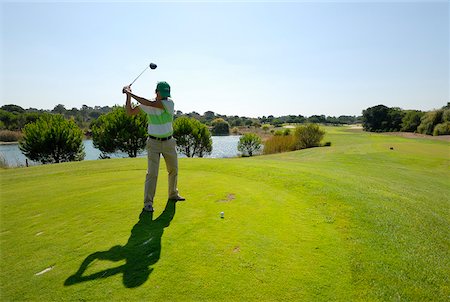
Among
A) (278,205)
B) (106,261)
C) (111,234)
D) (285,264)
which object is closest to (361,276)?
(285,264)

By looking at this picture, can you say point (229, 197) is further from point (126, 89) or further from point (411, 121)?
point (411, 121)

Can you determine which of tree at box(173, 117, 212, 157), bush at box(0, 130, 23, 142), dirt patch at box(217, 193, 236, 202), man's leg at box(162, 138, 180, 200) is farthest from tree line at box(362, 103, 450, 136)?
bush at box(0, 130, 23, 142)

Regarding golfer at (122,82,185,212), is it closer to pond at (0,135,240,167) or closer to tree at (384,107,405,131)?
pond at (0,135,240,167)

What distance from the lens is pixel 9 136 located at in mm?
82375

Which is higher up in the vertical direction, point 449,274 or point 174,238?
point 174,238

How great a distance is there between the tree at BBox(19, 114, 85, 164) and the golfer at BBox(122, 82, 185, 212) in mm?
43340

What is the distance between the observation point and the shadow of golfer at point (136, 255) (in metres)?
4.15

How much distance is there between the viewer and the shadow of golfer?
4.15 m

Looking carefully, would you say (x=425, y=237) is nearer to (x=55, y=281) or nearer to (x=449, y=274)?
(x=449, y=274)

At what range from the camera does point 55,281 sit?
413 centimetres

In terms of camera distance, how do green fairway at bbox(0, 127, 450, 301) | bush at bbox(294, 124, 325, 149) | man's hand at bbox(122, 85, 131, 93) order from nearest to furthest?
green fairway at bbox(0, 127, 450, 301), man's hand at bbox(122, 85, 131, 93), bush at bbox(294, 124, 325, 149)

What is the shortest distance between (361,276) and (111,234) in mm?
4789

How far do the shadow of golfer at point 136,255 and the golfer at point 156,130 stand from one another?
1117mm

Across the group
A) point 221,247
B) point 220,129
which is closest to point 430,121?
point 220,129
